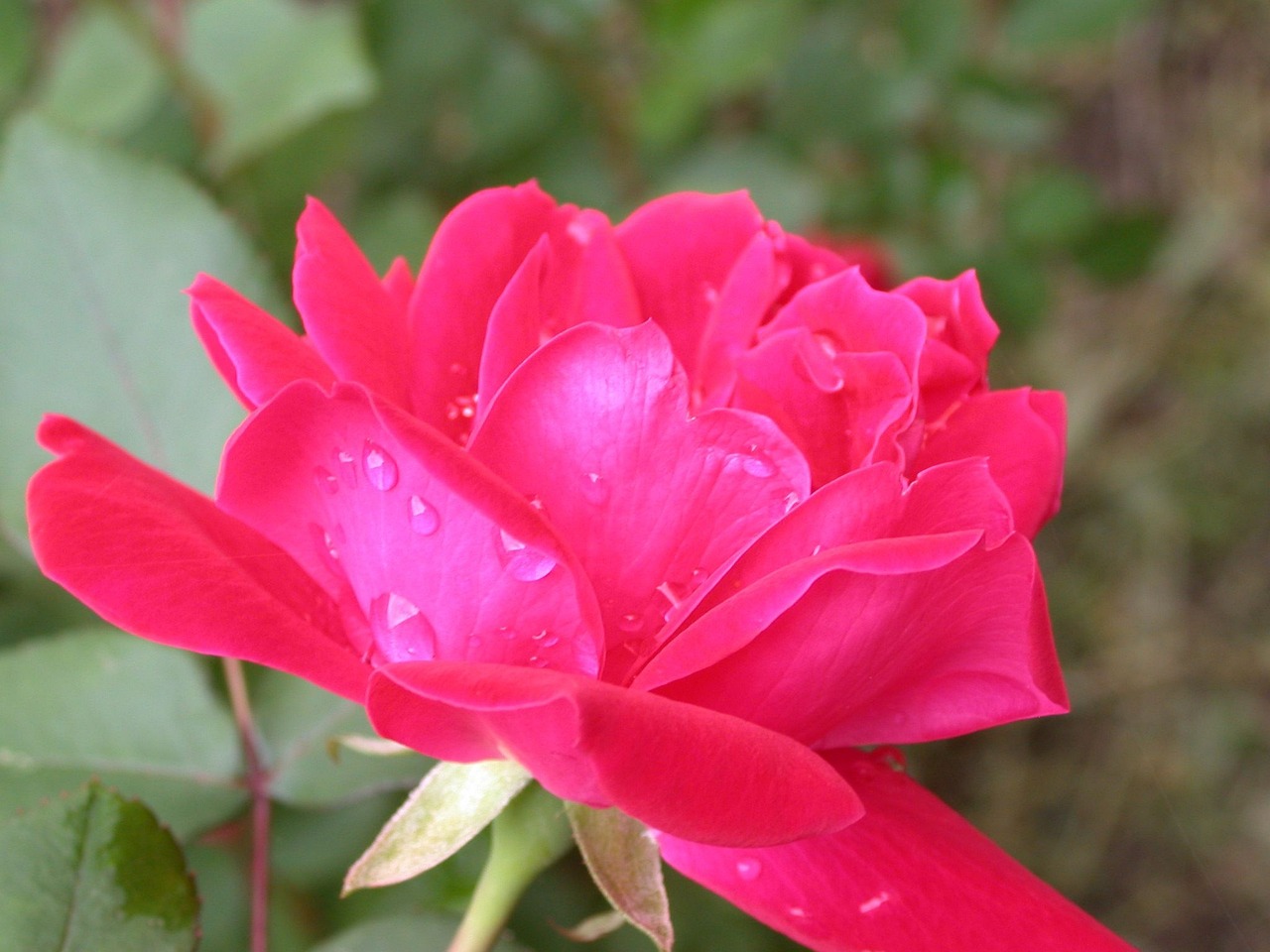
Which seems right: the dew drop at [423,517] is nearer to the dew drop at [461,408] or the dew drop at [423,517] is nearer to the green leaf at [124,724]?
the dew drop at [461,408]

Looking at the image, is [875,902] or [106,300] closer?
[875,902]

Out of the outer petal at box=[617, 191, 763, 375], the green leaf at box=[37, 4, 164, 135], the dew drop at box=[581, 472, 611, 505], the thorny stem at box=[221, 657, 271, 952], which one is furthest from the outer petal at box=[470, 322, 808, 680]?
the green leaf at box=[37, 4, 164, 135]

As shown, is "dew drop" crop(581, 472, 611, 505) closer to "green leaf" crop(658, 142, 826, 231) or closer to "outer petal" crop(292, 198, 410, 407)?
"outer petal" crop(292, 198, 410, 407)

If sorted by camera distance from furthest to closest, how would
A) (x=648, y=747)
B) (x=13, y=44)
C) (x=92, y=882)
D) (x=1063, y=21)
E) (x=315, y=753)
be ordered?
(x=1063, y=21), (x=13, y=44), (x=315, y=753), (x=92, y=882), (x=648, y=747)

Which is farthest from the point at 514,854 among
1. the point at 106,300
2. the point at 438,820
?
the point at 106,300

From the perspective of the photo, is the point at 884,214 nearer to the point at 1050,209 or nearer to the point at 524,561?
the point at 1050,209

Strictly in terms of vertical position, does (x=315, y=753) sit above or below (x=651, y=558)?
below
